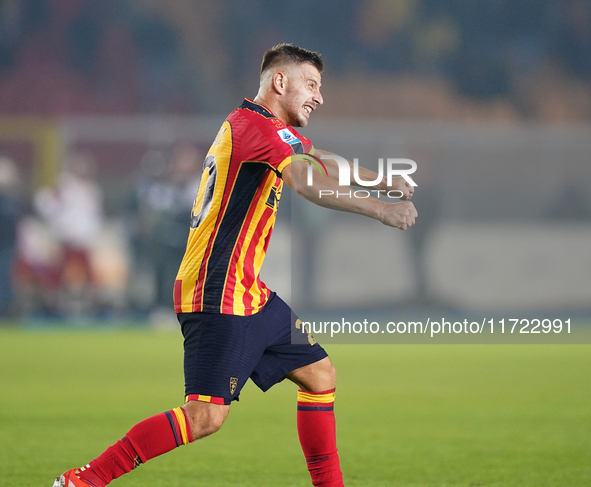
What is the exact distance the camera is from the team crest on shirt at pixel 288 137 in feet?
11.3

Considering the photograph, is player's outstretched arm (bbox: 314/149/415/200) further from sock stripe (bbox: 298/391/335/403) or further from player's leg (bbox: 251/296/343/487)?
sock stripe (bbox: 298/391/335/403)

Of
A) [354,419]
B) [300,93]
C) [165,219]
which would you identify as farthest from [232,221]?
[165,219]

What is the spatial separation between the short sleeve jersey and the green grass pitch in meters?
1.25

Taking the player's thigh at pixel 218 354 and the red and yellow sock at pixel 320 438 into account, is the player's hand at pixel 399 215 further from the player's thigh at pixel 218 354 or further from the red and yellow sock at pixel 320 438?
the red and yellow sock at pixel 320 438

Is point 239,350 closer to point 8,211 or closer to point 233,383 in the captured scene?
point 233,383

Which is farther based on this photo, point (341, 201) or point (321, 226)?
point (321, 226)

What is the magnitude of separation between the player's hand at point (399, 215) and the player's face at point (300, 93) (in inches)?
29.2

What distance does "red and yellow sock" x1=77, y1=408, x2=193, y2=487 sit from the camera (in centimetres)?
340

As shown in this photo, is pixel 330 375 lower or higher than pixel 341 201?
lower

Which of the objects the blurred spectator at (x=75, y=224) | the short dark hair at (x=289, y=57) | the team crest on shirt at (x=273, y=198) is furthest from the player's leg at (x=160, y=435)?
the blurred spectator at (x=75, y=224)

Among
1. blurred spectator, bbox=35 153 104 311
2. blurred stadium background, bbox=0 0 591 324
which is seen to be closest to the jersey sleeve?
blurred stadium background, bbox=0 0 591 324

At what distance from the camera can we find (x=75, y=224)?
14.1m

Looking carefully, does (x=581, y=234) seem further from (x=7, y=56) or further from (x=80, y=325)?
(x=7, y=56)

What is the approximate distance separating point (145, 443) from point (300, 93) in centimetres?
155
